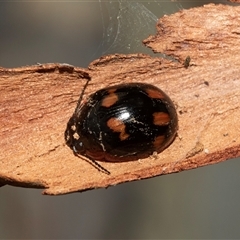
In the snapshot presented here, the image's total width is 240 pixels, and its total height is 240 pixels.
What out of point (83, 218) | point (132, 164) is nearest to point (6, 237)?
point (83, 218)

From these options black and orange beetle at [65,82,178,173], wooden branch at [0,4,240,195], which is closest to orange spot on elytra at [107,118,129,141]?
black and orange beetle at [65,82,178,173]

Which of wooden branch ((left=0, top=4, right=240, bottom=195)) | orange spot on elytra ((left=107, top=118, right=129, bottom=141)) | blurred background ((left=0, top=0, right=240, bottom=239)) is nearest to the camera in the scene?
wooden branch ((left=0, top=4, right=240, bottom=195))

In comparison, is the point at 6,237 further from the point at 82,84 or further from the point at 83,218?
the point at 82,84

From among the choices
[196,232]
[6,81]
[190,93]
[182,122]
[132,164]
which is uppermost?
[6,81]

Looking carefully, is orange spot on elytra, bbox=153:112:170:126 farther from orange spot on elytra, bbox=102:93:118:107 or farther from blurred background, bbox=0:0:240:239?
blurred background, bbox=0:0:240:239

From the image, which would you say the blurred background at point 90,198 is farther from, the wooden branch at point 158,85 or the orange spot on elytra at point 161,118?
the orange spot on elytra at point 161,118

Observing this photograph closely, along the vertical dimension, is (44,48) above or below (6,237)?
above

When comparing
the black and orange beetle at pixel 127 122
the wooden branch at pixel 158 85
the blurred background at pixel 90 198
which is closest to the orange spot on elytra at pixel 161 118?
the black and orange beetle at pixel 127 122
